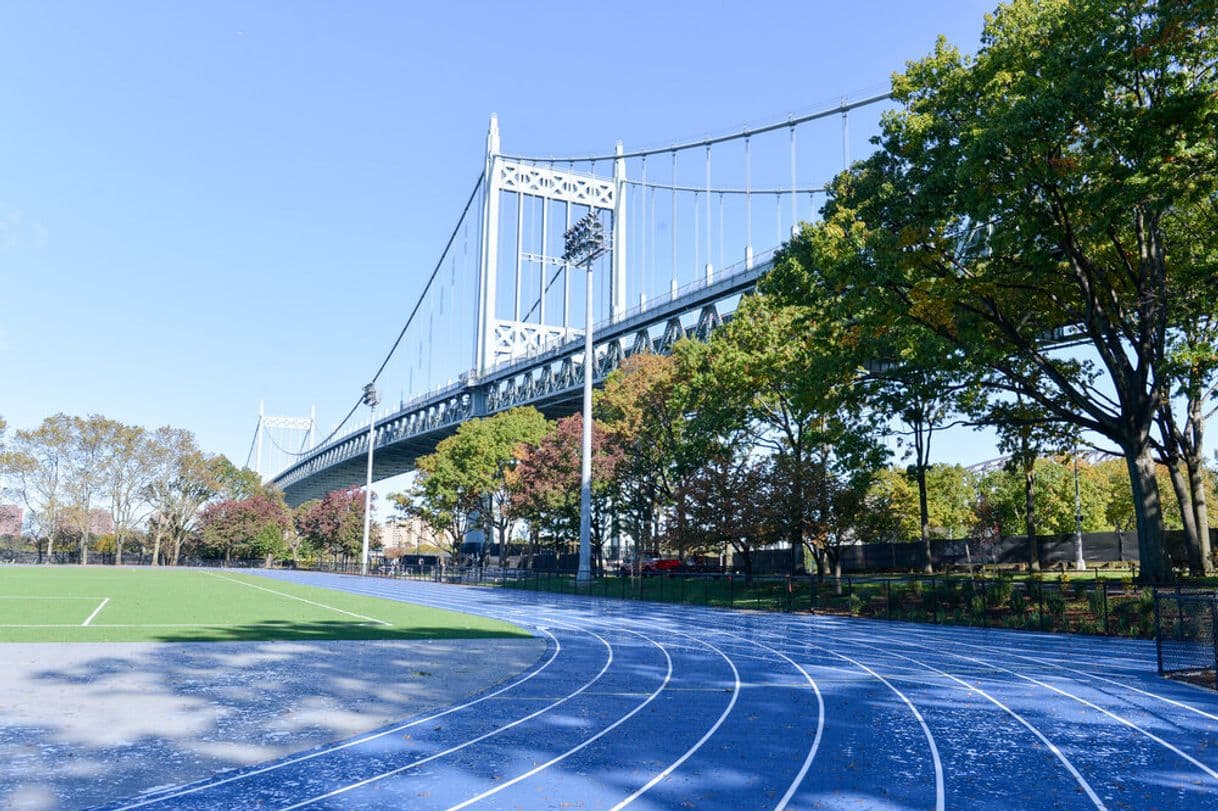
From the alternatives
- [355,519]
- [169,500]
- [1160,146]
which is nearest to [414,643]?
[1160,146]

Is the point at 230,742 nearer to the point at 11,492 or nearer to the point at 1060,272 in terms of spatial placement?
the point at 1060,272

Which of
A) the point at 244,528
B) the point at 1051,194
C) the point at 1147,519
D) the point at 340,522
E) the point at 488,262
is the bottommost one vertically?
the point at 244,528

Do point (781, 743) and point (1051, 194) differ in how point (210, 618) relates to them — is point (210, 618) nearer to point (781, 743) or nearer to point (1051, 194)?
point (781, 743)

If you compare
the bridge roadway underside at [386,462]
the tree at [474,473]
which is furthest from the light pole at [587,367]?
the bridge roadway underside at [386,462]

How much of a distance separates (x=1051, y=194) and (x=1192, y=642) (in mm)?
11902

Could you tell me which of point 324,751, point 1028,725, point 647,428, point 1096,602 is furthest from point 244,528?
point 1028,725

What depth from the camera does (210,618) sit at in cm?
2555

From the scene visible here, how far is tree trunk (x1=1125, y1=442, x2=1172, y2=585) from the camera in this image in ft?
85.7

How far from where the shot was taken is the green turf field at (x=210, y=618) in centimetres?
2052

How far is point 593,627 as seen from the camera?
83.1ft

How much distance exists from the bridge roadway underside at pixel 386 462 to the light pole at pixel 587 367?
19665mm

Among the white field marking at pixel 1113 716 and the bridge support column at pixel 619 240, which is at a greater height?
the bridge support column at pixel 619 240

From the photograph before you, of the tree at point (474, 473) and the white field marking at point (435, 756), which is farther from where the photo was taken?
the tree at point (474, 473)

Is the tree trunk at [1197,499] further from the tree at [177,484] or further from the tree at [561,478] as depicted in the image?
the tree at [177,484]
